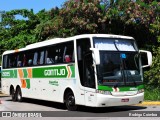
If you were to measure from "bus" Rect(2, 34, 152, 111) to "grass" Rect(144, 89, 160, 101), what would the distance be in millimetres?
4508

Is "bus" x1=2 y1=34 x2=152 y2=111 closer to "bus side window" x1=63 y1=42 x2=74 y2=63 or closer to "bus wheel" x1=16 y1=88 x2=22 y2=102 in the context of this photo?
"bus side window" x1=63 y1=42 x2=74 y2=63

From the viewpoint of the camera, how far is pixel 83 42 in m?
16.3

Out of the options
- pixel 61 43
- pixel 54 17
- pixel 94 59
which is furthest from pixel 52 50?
pixel 54 17

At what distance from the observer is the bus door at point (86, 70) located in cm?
1562

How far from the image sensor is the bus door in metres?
15.6

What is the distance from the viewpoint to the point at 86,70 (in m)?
16.0

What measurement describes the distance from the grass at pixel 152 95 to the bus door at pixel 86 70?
19.9ft

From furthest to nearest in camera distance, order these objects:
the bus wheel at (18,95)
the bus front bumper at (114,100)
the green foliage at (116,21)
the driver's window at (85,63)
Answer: the green foliage at (116,21) → the bus wheel at (18,95) → the driver's window at (85,63) → the bus front bumper at (114,100)

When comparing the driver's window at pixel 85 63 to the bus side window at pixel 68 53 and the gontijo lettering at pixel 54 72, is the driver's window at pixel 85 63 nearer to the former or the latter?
the bus side window at pixel 68 53

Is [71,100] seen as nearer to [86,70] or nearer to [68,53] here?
[86,70]

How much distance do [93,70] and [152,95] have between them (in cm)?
710

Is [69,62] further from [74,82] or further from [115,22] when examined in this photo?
[115,22]

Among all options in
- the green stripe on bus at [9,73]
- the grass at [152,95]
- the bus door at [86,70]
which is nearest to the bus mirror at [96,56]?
the bus door at [86,70]

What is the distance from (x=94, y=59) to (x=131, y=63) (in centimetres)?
173
